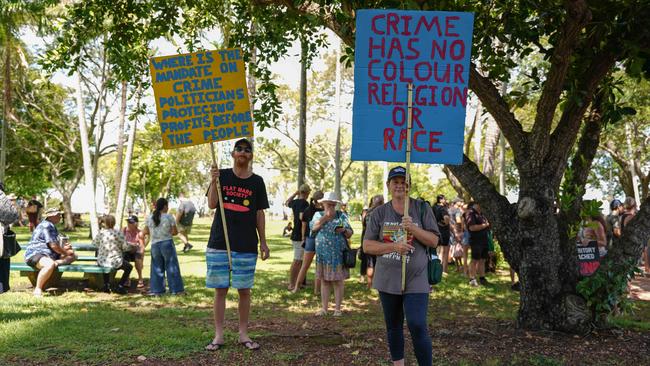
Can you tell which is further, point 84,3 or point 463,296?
point 463,296

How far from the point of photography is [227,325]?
23.9 feet

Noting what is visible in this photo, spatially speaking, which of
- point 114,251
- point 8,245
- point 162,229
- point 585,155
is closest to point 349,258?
point 585,155

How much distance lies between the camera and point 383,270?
4.66 m

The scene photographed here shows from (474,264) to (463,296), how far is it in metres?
1.57

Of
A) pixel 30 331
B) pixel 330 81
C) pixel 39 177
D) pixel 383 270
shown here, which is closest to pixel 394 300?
pixel 383 270

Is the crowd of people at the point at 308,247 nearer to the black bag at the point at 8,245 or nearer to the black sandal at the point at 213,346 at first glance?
the black sandal at the point at 213,346

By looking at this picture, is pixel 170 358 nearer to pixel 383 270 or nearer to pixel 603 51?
pixel 383 270

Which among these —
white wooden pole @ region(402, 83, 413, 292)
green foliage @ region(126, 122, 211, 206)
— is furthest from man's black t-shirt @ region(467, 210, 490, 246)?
green foliage @ region(126, 122, 211, 206)

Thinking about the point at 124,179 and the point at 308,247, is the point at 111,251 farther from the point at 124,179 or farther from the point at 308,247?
the point at 124,179

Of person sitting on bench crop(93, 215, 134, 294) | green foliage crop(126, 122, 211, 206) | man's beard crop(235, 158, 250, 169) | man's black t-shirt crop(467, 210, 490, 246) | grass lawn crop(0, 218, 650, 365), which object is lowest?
grass lawn crop(0, 218, 650, 365)

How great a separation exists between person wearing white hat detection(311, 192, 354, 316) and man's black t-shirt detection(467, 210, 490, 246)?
3.89 metres

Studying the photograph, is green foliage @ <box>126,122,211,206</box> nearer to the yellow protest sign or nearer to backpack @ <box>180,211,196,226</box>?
backpack @ <box>180,211,196,226</box>

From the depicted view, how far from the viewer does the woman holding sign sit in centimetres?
450

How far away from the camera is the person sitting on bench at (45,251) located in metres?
9.77
